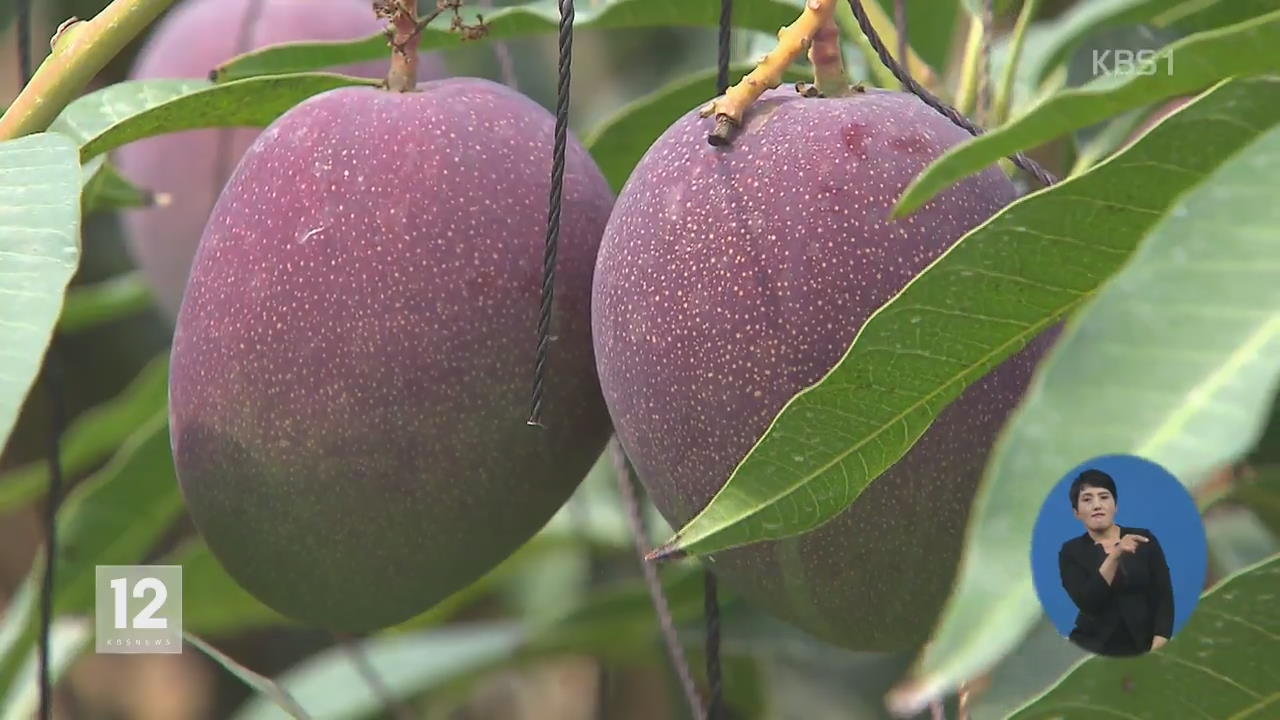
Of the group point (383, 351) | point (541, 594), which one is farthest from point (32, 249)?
point (541, 594)

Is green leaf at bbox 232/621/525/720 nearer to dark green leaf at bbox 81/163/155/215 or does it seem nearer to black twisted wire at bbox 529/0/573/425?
dark green leaf at bbox 81/163/155/215

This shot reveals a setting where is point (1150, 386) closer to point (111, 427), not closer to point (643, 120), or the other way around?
point (643, 120)

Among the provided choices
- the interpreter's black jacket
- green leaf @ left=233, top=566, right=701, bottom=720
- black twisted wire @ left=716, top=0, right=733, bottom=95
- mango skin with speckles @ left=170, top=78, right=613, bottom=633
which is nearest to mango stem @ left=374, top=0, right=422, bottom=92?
mango skin with speckles @ left=170, top=78, right=613, bottom=633

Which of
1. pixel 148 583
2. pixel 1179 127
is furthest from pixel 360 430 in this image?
Answer: pixel 1179 127

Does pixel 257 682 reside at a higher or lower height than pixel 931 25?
lower

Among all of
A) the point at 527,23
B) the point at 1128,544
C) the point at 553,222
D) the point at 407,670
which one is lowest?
the point at 407,670
